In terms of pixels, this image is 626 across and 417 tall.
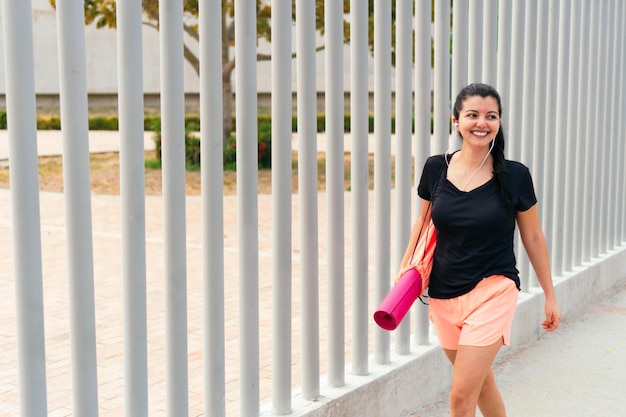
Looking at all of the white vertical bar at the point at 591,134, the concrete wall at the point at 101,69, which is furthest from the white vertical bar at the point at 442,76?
the concrete wall at the point at 101,69

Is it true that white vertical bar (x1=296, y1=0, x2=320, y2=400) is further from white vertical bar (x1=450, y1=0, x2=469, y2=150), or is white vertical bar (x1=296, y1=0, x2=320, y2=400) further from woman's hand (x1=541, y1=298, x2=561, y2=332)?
white vertical bar (x1=450, y1=0, x2=469, y2=150)

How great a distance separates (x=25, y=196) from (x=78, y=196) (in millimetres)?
197

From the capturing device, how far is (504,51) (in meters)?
5.74

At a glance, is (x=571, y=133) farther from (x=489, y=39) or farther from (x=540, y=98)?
(x=489, y=39)

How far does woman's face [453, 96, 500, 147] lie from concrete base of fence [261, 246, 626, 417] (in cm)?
137

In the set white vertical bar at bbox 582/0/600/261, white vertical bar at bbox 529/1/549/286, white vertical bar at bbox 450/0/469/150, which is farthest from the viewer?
white vertical bar at bbox 582/0/600/261

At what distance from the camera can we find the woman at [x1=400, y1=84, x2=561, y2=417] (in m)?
3.45

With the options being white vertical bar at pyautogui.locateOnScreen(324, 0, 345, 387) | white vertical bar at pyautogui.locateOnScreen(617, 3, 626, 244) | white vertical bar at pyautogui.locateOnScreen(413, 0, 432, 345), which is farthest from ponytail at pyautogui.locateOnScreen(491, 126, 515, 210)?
white vertical bar at pyautogui.locateOnScreen(617, 3, 626, 244)

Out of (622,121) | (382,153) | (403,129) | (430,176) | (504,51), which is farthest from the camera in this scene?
(622,121)

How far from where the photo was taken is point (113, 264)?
28.7 ft

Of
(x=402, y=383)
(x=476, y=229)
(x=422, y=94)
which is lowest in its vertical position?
(x=402, y=383)

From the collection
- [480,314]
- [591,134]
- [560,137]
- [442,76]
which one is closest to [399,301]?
[480,314]

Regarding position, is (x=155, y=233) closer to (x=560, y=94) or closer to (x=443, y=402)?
(x=560, y=94)

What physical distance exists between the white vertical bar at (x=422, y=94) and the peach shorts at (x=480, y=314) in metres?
1.26
